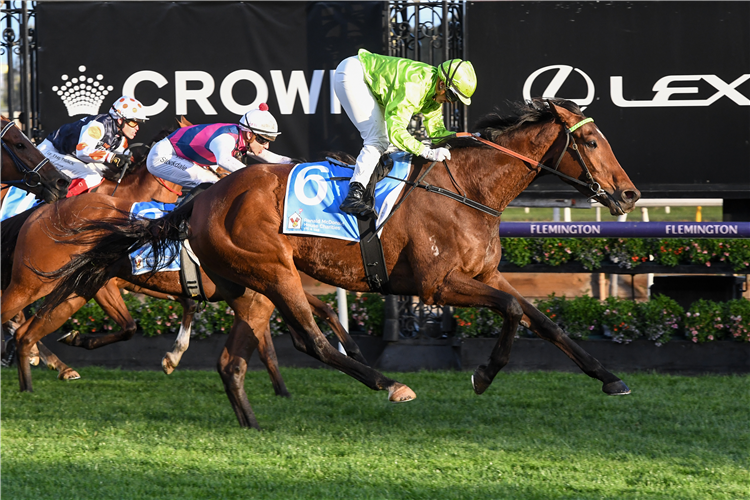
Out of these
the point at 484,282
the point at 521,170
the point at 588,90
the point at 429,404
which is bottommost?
the point at 429,404

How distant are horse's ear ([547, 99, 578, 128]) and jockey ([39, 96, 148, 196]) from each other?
3209 mm

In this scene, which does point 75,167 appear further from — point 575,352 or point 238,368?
point 575,352

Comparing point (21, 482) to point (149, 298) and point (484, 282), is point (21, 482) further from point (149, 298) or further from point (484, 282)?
point (149, 298)

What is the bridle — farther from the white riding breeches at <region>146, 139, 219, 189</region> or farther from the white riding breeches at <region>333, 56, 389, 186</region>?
the white riding breeches at <region>333, 56, 389, 186</region>

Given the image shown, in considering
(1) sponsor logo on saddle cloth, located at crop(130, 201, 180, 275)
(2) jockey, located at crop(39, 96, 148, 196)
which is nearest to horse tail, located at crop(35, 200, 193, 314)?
(1) sponsor logo on saddle cloth, located at crop(130, 201, 180, 275)

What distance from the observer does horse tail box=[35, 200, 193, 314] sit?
4770 mm

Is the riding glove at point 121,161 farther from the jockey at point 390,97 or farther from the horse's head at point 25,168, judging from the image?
the jockey at point 390,97

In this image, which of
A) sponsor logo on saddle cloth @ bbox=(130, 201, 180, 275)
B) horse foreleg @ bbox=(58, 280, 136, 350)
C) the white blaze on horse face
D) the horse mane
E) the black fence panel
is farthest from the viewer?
the black fence panel

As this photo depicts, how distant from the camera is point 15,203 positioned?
249 inches

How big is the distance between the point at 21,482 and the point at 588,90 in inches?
194

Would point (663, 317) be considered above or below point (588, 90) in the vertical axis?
below

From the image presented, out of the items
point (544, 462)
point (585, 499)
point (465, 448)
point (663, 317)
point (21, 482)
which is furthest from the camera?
point (663, 317)

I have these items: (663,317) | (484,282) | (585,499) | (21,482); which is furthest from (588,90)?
(21,482)

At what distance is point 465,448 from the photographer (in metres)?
4.27
